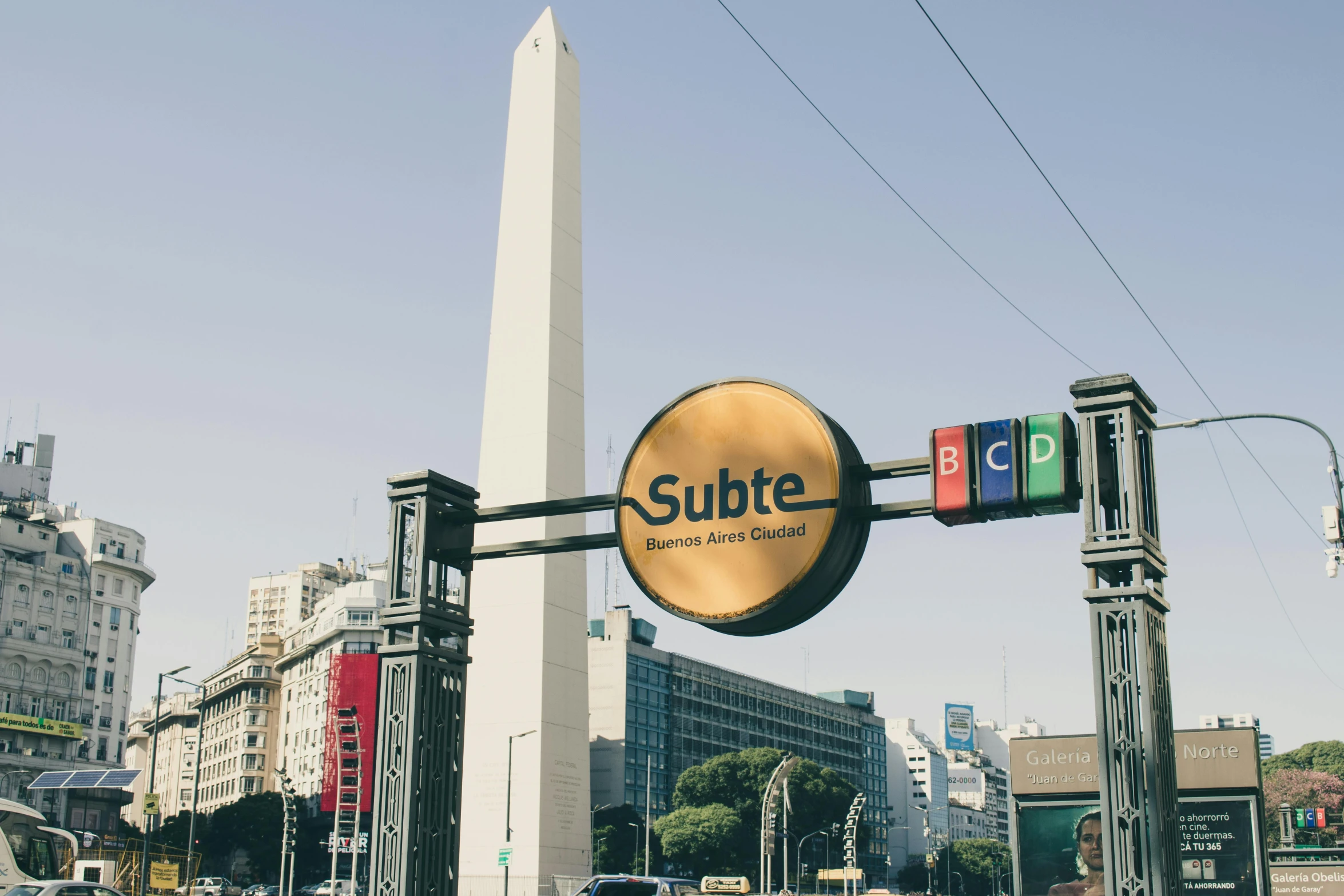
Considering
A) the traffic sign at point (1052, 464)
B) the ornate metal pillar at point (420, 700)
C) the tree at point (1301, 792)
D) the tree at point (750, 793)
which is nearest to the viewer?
the traffic sign at point (1052, 464)

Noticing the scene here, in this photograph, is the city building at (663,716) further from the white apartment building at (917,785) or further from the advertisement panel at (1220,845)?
the advertisement panel at (1220,845)

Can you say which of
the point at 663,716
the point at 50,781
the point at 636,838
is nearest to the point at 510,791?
the point at 50,781

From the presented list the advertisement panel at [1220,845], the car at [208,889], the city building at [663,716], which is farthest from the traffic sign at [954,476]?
the city building at [663,716]

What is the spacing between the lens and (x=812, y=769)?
107 m

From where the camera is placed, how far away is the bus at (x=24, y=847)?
22906 mm

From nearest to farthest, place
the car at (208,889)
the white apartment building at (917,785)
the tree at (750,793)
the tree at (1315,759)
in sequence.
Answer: the car at (208,889) < the tree at (750,793) < the tree at (1315,759) < the white apartment building at (917,785)

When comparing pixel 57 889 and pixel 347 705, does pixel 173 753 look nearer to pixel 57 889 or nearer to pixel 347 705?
pixel 347 705

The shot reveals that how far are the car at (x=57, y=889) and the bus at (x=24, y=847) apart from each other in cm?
347

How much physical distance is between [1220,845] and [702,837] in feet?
250

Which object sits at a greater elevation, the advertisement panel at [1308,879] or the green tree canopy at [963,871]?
the advertisement panel at [1308,879]

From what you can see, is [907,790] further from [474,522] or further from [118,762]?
[474,522]

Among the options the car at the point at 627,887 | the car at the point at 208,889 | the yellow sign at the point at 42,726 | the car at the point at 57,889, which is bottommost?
the car at the point at 208,889

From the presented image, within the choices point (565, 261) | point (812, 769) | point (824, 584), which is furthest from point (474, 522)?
point (812, 769)

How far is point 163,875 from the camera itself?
43875mm
